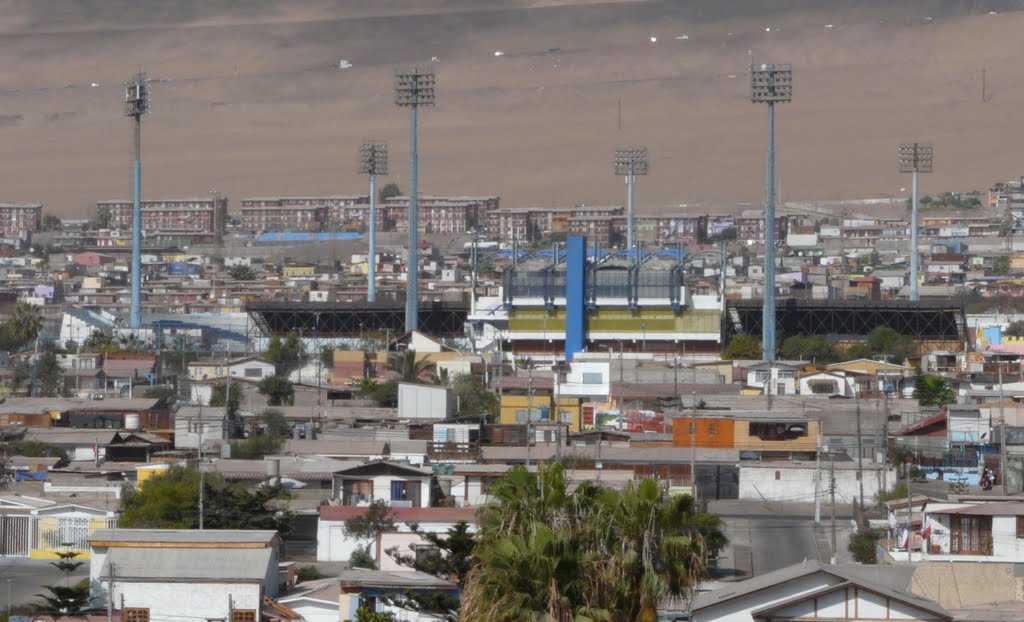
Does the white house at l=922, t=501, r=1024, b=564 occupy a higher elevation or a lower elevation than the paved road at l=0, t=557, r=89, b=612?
higher

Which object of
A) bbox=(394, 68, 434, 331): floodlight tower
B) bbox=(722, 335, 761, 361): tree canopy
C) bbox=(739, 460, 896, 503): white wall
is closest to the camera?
bbox=(739, 460, 896, 503): white wall

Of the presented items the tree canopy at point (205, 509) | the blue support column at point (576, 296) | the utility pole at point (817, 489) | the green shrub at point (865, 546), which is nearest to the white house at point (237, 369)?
the blue support column at point (576, 296)

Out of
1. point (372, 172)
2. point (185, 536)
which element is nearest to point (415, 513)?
point (185, 536)

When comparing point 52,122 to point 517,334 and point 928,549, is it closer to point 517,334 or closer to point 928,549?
point 517,334

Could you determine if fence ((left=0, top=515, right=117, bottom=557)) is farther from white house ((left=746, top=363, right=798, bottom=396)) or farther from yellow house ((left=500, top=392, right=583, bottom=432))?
white house ((left=746, top=363, right=798, bottom=396))

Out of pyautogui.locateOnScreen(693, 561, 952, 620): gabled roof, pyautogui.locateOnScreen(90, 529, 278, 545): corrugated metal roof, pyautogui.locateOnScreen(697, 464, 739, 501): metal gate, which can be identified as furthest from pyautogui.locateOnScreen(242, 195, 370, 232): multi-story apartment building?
pyautogui.locateOnScreen(693, 561, 952, 620): gabled roof

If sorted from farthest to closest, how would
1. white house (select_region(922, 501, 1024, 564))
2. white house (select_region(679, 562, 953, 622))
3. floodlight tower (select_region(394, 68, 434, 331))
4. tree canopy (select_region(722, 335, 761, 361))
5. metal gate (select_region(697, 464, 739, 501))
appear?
floodlight tower (select_region(394, 68, 434, 331)), tree canopy (select_region(722, 335, 761, 361)), metal gate (select_region(697, 464, 739, 501)), white house (select_region(922, 501, 1024, 564)), white house (select_region(679, 562, 953, 622))

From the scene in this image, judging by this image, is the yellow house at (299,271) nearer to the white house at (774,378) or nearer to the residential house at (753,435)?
the white house at (774,378)
